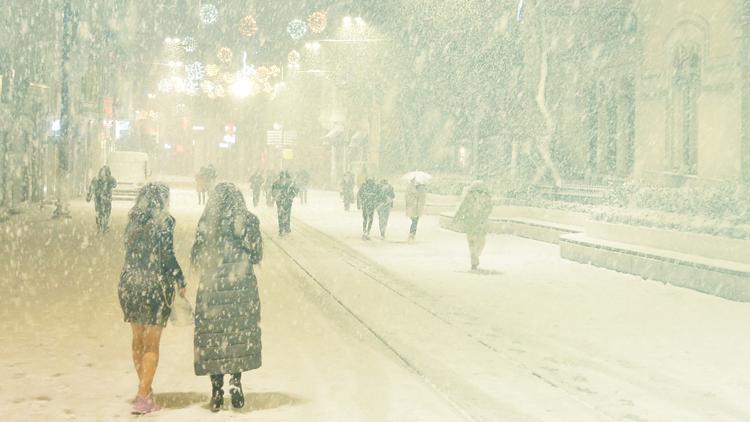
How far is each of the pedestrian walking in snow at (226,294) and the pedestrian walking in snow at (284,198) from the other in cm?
Answer: 1798

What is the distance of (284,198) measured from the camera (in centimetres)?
2531

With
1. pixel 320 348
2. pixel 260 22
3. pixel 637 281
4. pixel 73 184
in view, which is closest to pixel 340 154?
pixel 260 22

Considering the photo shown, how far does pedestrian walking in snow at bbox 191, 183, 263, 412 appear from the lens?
6.93 m

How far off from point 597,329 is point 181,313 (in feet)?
19.7

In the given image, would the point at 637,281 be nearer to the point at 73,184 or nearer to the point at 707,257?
the point at 707,257

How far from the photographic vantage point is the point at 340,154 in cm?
6231

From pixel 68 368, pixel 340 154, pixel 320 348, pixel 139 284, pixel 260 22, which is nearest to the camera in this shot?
pixel 139 284

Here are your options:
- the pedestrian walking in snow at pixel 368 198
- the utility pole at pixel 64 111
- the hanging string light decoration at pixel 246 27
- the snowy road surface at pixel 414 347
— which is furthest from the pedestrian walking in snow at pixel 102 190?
the hanging string light decoration at pixel 246 27

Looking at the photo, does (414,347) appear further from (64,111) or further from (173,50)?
(173,50)

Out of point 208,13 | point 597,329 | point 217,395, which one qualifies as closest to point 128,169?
point 208,13

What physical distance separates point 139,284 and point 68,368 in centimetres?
217

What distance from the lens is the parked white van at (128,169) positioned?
143ft

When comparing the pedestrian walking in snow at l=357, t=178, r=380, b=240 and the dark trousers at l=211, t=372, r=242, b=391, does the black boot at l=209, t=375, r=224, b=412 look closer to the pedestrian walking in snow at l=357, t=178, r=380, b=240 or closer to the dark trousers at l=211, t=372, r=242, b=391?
the dark trousers at l=211, t=372, r=242, b=391

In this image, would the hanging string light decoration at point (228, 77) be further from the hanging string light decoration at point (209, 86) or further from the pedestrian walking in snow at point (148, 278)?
the pedestrian walking in snow at point (148, 278)
